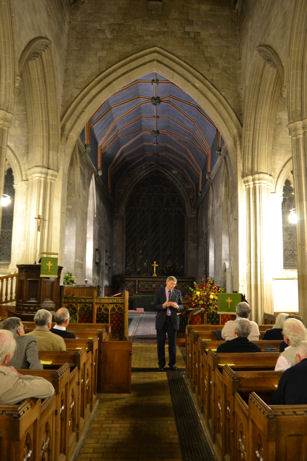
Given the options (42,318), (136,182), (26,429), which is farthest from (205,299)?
(136,182)

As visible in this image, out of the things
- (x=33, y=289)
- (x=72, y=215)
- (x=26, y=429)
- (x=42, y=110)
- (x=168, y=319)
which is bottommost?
(x=26, y=429)

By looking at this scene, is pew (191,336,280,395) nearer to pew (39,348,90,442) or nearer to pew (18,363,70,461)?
pew (39,348,90,442)

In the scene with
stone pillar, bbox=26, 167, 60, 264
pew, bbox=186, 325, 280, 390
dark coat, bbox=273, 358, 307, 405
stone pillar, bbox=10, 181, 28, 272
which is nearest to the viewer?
dark coat, bbox=273, 358, 307, 405

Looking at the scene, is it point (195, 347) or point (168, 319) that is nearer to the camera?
A: point (195, 347)

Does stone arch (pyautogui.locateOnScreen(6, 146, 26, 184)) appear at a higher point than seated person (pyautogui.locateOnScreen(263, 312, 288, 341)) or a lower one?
higher

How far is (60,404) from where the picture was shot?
2275 millimetres

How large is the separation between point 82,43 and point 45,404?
951cm

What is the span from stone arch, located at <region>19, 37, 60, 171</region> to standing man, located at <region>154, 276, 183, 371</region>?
484cm

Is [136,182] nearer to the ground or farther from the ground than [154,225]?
farther from the ground

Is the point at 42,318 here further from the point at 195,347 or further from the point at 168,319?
the point at 168,319

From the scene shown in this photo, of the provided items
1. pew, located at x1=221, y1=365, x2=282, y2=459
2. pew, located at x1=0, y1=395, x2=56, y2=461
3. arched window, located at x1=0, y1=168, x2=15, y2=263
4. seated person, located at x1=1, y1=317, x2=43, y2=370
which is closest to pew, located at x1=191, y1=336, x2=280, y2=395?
pew, located at x1=221, y1=365, x2=282, y2=459

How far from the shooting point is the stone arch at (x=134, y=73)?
922 centimetres

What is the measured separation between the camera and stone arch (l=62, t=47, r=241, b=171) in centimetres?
922

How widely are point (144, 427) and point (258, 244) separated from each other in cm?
577
